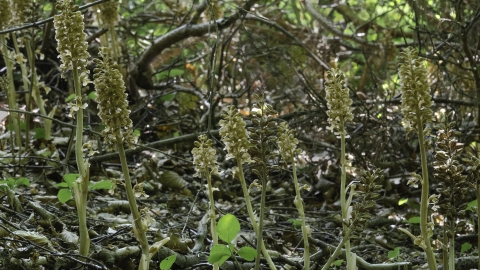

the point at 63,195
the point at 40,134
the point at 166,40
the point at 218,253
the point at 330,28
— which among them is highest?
the point at 330,28

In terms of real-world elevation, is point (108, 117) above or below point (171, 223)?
above

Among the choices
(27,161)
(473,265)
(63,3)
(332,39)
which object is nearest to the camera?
(63,3)

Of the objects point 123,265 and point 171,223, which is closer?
point 123,265

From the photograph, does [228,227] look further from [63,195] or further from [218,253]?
[63,195]

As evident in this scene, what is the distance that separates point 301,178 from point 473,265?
91.6 inches

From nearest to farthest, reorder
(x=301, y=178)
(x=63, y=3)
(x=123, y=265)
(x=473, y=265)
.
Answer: (x=63, y=3) → (x=123, y=265) → (x=473, y=265) → (x=301, y=178)

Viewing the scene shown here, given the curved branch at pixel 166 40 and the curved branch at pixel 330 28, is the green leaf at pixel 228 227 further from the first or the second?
the curved branch at pixel 330 28

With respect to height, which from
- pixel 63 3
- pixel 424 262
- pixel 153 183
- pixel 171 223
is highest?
pixel 63 3

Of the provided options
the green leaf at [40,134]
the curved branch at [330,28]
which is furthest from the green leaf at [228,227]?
the curved branch at [330,28]

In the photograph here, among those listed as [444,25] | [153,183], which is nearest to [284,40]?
[444,25]

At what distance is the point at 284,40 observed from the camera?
730 centimetres

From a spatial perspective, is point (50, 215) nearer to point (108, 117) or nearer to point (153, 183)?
point (108, 117)

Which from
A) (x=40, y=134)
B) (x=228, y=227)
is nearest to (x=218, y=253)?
(x=228, y=227)

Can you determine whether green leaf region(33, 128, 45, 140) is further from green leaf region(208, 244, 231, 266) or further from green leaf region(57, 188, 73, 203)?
green leaf region(208, 244, 231, 266)
